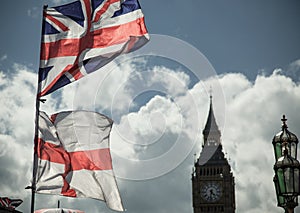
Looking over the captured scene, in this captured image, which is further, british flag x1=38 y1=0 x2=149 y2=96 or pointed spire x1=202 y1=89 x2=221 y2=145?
pointed spire x1=202 y1=89 x2=221 y2=145

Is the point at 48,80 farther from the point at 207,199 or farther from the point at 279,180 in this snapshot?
the point at 207,199

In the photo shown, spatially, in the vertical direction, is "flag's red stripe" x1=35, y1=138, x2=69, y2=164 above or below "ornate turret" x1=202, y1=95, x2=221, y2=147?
below

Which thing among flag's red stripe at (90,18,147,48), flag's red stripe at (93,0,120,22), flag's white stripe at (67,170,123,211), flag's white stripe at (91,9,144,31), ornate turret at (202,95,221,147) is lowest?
flag's white stripe at (67,170,123,211)

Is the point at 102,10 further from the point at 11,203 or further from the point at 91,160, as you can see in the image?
the point at 11,203

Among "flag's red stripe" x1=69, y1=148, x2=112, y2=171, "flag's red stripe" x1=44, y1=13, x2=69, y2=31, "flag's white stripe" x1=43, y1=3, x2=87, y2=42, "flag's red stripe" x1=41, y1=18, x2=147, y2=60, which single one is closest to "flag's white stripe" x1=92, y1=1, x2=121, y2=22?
"flag's red stripe" x1=41, y1=18, x2=147, y2=60

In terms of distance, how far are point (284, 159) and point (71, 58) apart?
7.22 m

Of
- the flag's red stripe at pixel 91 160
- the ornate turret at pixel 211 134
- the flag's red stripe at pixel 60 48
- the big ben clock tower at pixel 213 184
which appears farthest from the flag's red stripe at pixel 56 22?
the ornate turret at pixel 211 134

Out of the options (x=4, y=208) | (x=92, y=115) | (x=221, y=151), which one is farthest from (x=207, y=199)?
(x=92, y=115)

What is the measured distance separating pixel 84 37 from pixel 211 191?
102 metres

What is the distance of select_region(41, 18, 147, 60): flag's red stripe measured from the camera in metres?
15.5

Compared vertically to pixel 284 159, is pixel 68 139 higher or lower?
Result: higher

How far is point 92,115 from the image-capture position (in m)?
16.1

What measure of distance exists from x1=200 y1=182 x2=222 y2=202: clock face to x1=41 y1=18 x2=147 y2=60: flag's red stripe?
330 feet

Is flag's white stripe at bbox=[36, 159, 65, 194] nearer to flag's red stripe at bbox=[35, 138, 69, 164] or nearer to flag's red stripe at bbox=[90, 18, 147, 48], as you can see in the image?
flag's red stripe at bbox=[35, 138, 69, 164]
